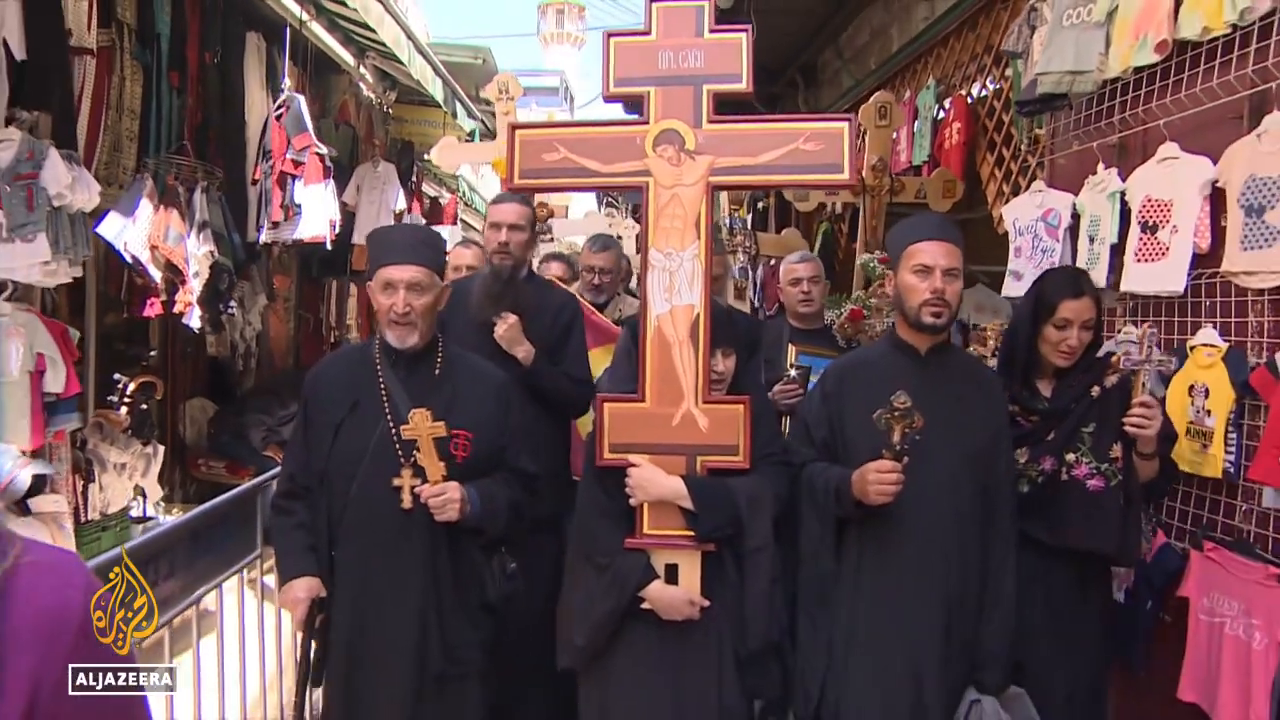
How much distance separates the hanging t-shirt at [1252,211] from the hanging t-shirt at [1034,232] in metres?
0.96

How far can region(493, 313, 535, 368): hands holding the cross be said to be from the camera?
9.39ft

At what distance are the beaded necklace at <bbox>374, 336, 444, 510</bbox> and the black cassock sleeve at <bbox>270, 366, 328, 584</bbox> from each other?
0.55 feet

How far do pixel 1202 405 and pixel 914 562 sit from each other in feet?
5.41

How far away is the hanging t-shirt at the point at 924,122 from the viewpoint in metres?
5.82

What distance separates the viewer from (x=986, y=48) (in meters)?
5.52

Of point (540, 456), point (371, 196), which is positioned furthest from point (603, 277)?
point (371, 196)

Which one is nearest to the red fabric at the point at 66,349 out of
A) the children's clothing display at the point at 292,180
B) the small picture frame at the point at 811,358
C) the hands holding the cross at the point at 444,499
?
the children's clothing display at the point at 292,180

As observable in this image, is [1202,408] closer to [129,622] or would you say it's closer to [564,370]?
[564,370]

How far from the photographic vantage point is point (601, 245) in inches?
178

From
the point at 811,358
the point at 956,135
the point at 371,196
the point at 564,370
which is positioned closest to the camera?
the point at 564,370

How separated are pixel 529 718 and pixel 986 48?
4.45 m

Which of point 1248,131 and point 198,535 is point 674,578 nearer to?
point 198,535

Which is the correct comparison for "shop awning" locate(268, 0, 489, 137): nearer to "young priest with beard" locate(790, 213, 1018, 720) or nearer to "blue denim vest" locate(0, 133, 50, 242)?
"blue denim vest" locate(0, 133, 50, 242)

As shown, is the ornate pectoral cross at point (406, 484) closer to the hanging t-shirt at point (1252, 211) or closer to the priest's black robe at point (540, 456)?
the priest's black robe at point (540, 456)
